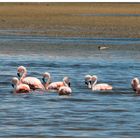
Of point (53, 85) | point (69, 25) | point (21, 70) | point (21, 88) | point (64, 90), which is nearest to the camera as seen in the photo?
point (64, 90)

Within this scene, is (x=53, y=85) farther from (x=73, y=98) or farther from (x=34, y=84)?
(x=73, y=98)

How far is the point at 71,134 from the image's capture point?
31.7 feet

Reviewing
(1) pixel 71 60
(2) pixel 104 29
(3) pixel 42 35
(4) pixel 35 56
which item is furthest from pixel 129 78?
(2) pixel 104 29

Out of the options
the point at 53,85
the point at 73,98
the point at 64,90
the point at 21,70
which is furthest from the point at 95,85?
the point at 21,70

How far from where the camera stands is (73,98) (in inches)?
530

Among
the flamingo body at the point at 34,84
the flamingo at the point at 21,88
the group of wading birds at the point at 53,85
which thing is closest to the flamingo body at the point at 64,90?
the group of wading birds at the point at 53,85

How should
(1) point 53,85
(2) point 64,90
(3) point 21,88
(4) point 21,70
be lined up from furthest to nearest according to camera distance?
(4) point 21,70 → (1) point 53,85 → (3) point 21,88 → (2) point 64,90

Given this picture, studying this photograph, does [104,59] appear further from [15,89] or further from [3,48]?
[15,89]

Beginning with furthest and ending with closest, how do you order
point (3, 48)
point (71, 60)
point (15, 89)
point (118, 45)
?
1. point (118, 45)
2. point (3, 48)
3. point (71, 60)
4. point (15, 89)

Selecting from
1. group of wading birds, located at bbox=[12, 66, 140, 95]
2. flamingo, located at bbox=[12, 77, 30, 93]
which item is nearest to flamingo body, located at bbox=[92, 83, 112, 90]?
group of wading birds, located at bbox=[12, 66, 140, 95]

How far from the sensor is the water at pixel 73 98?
10156 mm

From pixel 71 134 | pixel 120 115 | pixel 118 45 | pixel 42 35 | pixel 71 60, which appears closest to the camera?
pixel 71 134

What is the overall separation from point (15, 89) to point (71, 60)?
6.55m

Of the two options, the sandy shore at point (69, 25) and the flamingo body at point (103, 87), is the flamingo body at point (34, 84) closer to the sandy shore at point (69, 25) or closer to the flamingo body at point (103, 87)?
the flamingo body at point (103, 87)
